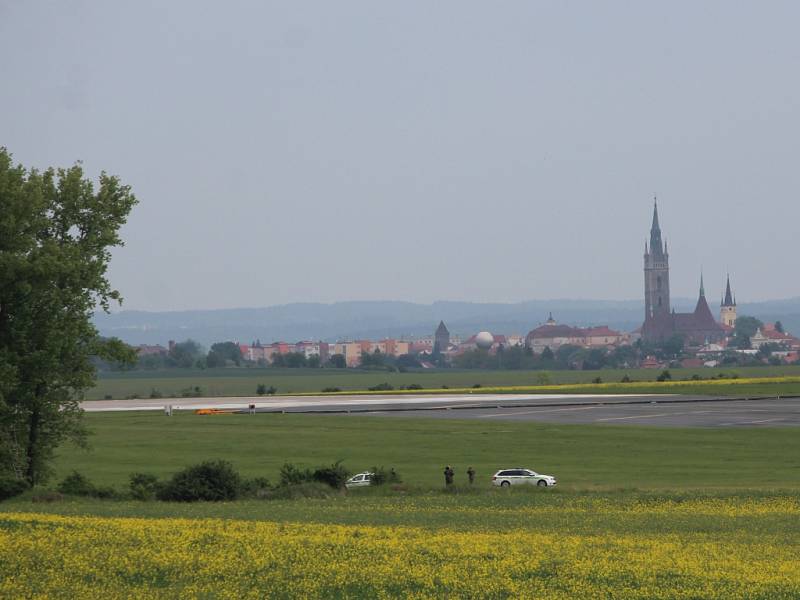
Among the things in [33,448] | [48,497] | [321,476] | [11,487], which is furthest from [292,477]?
[33,448]

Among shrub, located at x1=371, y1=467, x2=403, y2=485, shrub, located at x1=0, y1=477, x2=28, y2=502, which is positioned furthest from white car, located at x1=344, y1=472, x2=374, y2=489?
shrub, located at x1=0, y1=477, x2=28, y2=502

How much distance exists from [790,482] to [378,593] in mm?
34727

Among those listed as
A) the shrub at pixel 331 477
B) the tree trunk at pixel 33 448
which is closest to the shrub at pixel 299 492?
the shrub at pixel 331 477

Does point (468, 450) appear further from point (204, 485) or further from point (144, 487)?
point (144, 487)

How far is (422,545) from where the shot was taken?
30984 mm

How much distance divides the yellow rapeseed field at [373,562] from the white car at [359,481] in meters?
19.2

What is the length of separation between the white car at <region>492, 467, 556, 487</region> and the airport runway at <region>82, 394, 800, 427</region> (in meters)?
34.3

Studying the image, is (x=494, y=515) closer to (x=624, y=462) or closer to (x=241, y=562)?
(x=241, y=562)

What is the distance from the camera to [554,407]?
4537 inches

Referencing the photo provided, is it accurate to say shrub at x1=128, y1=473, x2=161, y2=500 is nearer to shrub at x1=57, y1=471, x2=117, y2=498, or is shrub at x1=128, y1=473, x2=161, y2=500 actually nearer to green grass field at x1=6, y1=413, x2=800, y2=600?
shrub at x1=57, y1=471, x2=117, y2=498

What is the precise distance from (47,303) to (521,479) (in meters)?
22.7

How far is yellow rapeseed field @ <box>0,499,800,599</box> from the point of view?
83.8ft

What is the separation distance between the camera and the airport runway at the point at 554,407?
310 ft

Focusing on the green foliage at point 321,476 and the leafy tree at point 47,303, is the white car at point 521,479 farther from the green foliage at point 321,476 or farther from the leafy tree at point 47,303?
the leafy tree at point 47,303
